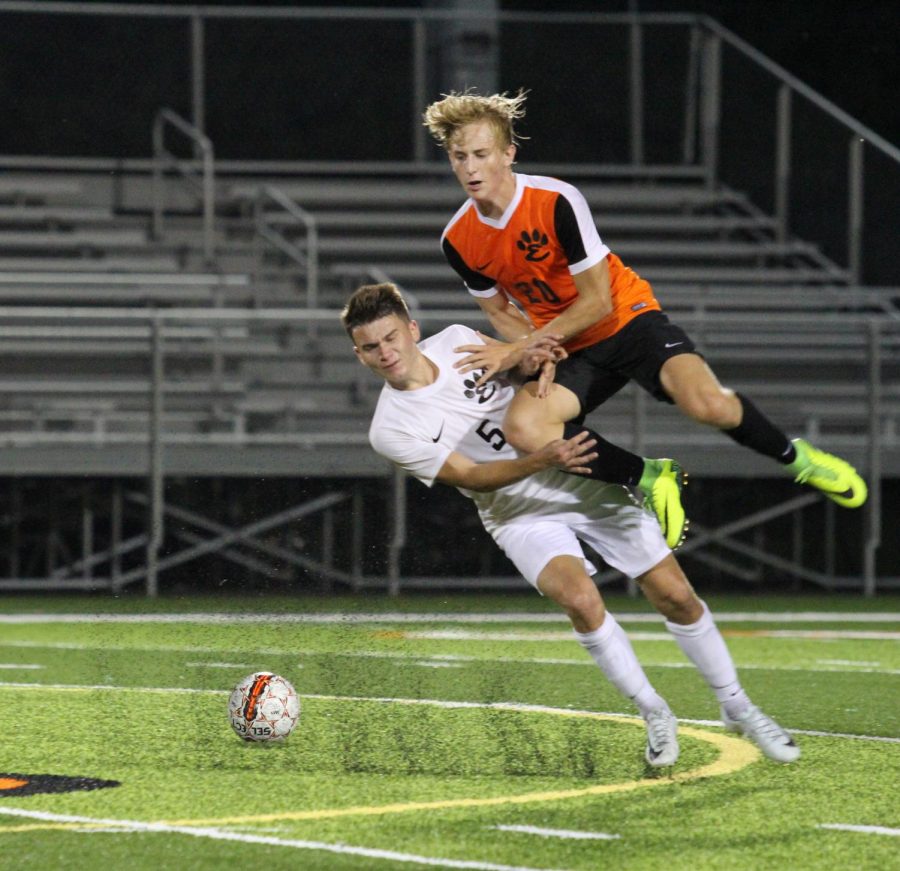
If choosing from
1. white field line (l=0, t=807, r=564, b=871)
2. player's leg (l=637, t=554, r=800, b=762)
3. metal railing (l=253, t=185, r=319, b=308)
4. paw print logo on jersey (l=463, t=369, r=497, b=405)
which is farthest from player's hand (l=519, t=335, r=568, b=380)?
metal railing (l=253, t=185, r=319, b=308)

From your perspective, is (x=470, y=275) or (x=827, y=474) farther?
(x=827, y=474)

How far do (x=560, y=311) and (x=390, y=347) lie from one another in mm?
837

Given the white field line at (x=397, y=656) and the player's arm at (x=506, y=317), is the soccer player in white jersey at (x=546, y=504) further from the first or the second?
the white field line at (x=397, y=656)

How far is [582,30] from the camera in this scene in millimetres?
18859

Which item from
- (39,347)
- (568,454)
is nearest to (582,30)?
(39,347)

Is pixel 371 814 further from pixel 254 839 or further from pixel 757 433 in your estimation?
pixel 757 433

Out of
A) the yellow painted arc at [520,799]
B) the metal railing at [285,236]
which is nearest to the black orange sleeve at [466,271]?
the yellow painted arc at [520,799]

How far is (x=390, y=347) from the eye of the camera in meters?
6.48

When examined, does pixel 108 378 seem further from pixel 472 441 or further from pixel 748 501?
pixel 472 441

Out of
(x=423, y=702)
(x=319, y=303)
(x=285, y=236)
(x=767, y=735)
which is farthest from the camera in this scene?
(x=285, y=236)

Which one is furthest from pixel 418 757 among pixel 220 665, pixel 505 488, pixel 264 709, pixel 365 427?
pixel 365 427

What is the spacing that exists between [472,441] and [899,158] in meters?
10.6

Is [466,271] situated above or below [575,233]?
below

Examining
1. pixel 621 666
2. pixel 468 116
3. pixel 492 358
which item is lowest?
pixel 621 666
